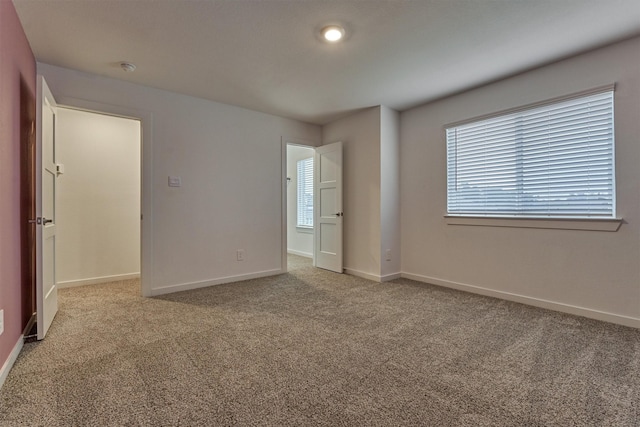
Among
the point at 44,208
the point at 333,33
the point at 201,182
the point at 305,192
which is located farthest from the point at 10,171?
the point at 305,192

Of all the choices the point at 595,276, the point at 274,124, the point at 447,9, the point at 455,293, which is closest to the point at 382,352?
the point at 455,293

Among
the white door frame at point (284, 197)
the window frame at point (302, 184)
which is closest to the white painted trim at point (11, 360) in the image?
the white door frame at point (284, 197)

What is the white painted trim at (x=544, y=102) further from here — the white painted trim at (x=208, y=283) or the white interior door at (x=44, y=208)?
the white interior door at (x=44, y=208)

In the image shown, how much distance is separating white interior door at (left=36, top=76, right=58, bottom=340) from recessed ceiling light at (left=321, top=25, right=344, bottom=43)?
84.8 inches

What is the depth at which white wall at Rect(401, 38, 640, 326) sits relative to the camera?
2506 millimetres

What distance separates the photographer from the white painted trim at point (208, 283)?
137 inches

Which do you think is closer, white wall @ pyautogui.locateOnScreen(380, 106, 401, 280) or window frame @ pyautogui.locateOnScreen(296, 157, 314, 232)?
white wall @ pyautogui.locateOnScreen(380, 106, 401, 280)

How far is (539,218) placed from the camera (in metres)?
2.99

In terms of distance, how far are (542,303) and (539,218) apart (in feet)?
2.73

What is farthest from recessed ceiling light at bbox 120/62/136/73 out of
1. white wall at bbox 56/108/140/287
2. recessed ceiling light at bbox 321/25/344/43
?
recessed ceiling light at bbox 321/25/344/43

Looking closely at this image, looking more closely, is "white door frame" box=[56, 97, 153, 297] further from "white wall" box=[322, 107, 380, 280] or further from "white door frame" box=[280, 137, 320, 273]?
"white wall" box=[322, 107, 380, 280]

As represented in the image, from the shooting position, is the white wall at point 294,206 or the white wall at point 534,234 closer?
the white wall at point 534,234

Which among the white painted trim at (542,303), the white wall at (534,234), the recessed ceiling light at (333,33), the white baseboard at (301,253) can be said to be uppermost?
the recessed ceiling light at (333,33)

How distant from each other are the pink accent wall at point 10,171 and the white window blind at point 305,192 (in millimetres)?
4554
